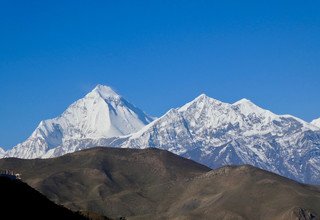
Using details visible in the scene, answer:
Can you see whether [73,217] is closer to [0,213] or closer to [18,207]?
[18,207]

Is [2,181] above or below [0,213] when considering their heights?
above

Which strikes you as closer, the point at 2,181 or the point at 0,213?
the point at 0,213

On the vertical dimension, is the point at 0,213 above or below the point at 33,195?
below

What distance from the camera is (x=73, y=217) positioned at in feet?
559

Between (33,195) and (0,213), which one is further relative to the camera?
(33,195)

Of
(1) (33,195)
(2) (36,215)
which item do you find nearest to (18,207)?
(2) (36,215)

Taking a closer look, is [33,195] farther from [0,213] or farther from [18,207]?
[0,213]

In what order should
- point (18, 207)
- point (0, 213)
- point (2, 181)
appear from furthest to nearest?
point (2, 181) < point (18, 207) < point (0, 213)

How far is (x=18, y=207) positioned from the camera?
15500 cm

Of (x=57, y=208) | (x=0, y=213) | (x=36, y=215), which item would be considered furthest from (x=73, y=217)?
(x=0, y=213)

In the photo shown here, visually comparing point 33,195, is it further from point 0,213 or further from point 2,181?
point 0,213

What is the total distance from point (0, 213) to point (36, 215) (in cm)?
1313

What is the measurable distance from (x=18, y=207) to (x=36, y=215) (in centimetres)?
377

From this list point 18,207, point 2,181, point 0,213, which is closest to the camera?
point 0,213
